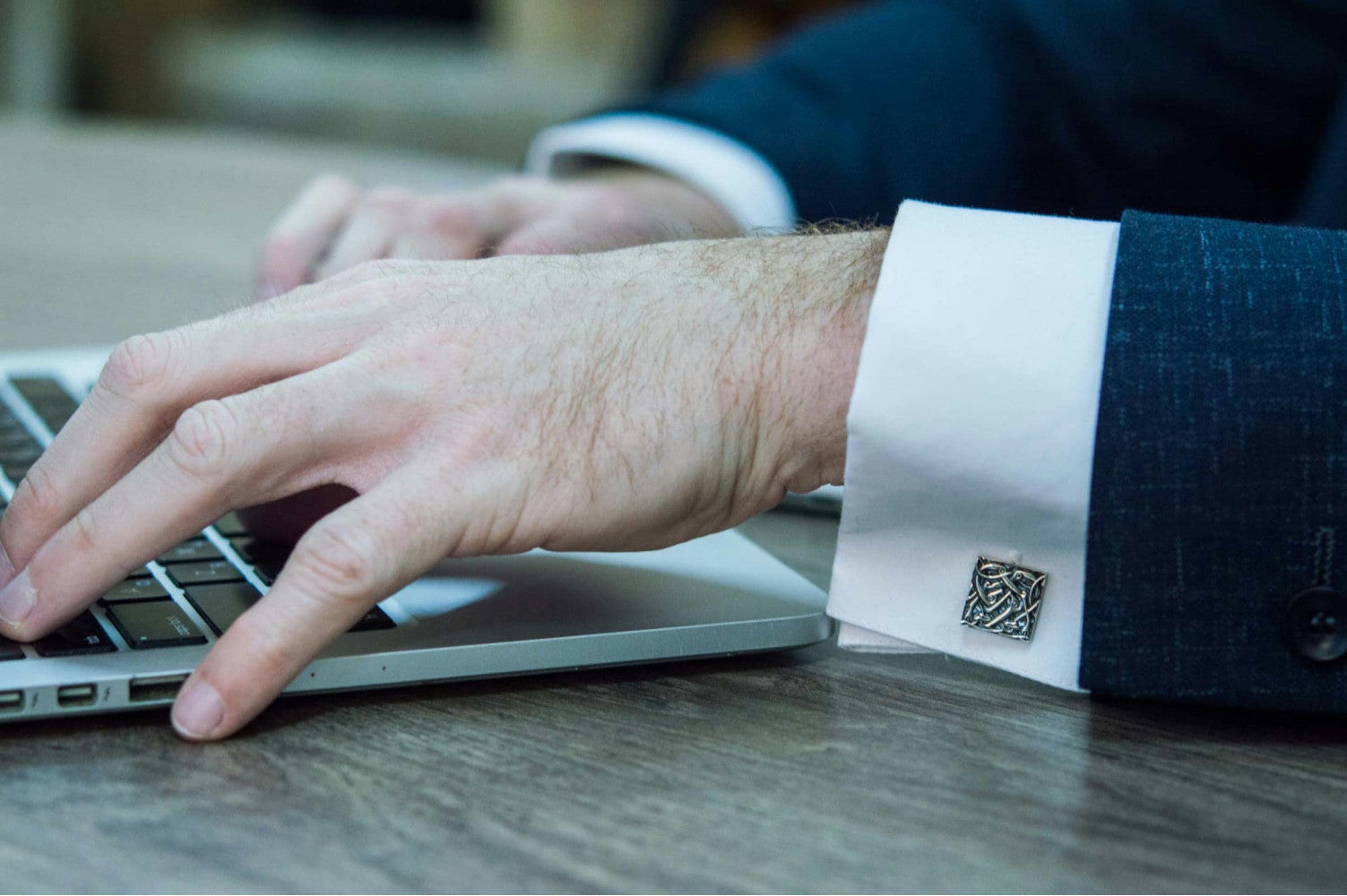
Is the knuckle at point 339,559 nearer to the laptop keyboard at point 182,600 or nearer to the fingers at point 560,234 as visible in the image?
the laptop keyboard at point 182,600

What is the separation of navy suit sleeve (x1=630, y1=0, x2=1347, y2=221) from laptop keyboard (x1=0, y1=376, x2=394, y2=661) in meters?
0.65

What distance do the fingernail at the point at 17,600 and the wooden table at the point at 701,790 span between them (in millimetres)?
38

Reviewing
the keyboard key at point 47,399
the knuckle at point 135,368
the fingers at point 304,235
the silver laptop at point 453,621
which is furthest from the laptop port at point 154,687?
the fingers at point 304,235

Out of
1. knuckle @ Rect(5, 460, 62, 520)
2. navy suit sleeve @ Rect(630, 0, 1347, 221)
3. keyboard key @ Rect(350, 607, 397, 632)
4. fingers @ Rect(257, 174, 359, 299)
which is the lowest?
keyboard key @ Rect(350, 607, 397, 632)

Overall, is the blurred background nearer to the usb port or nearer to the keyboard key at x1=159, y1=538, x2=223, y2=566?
the keyboard key at x1=159, y1=538, x2=223, y2=566

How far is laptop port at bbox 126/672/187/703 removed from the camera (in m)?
0.41

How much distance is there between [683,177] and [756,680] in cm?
65

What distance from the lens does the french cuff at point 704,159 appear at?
1.05 meters

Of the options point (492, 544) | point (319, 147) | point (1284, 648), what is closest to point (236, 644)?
point (492, 544)

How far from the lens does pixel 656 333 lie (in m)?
0.50

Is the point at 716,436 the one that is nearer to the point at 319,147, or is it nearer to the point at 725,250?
the point at 725,250

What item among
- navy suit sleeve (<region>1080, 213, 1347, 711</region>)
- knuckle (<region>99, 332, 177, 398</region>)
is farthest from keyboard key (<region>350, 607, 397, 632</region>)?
navy suit sleeve (<region>1080, 213, 1347, 711</region>)

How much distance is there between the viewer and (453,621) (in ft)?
1.52

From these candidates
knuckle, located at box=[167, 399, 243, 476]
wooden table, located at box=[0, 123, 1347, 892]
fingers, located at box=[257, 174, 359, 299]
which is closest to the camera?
wooden table, located at box=[0, 123, 1347, 892]
